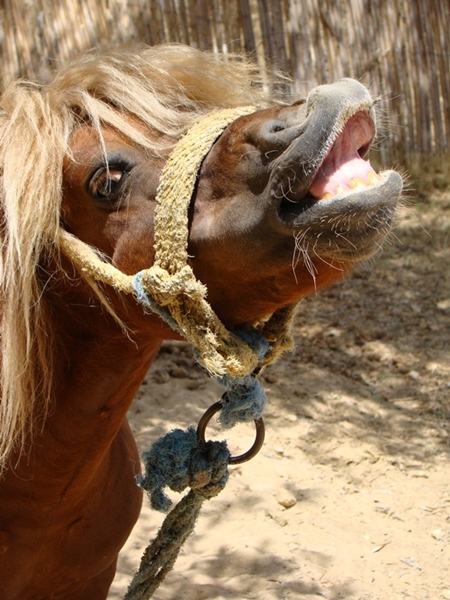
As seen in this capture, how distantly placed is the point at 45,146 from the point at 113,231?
25cm

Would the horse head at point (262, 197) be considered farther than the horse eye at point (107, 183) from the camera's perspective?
No

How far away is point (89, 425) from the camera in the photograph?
1.93 meters

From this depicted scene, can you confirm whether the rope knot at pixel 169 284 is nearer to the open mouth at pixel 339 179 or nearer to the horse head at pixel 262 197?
the horse head at pixel 262 197

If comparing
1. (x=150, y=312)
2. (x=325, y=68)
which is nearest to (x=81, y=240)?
(x=150, y=312)

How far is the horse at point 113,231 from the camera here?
141cm

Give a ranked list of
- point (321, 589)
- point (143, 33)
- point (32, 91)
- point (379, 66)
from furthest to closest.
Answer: point (379, 66) < point (143, 33) < point (321, 589) < point (32, 91)

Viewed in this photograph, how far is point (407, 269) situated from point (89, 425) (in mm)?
4156

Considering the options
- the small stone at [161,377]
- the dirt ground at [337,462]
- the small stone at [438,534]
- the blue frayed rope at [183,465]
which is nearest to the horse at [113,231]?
the blue frayed rope at [183,465]

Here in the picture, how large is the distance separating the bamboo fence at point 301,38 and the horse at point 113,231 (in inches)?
62.3

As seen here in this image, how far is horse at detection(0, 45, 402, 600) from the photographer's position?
1412 millimetres

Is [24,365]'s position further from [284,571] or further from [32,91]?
[284,571]

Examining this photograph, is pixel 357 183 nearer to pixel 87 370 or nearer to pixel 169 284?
pixel 169 284

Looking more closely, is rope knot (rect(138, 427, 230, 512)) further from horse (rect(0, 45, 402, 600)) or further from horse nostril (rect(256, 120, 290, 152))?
horse nostril (rect(256, 120, 290, 152))

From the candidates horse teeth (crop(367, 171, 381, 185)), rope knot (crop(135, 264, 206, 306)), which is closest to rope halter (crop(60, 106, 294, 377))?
rope knot (crop(135, 264, 206, 306))
